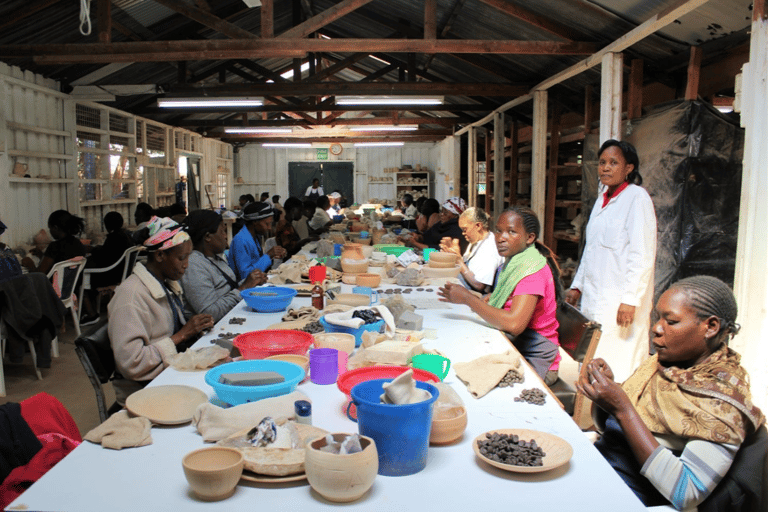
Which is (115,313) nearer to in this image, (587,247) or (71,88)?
(587,247)

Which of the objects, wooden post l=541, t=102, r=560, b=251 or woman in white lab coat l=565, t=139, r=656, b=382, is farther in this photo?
wooden post l=541, t=102, r=560, b=251

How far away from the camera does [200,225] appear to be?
13.0 ft

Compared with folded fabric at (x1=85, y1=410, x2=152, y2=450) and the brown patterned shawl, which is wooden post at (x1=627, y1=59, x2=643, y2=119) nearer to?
the brown patterned shawl

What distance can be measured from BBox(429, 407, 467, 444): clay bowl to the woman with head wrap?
371 cm

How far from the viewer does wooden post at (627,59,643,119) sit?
18.2 ft

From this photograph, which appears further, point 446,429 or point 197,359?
point 197,359

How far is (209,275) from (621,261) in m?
2.85

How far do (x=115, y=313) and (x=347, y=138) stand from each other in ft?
A: 46.1

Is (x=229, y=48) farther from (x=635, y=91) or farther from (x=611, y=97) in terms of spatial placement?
(x=635, y=91)

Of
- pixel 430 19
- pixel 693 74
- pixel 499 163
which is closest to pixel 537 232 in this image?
pixel 693 74

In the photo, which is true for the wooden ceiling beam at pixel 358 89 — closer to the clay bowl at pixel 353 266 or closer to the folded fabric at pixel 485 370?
the clay bowl at pixel 353 266

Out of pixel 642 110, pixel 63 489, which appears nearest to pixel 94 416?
pixel 63 489

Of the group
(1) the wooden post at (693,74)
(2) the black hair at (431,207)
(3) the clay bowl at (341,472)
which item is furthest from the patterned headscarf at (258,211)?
(3) the clay bowl at (341,472)

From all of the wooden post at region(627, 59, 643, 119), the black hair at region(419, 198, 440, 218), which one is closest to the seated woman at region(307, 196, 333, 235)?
the black hair at region(419, 198, 440, 218)
